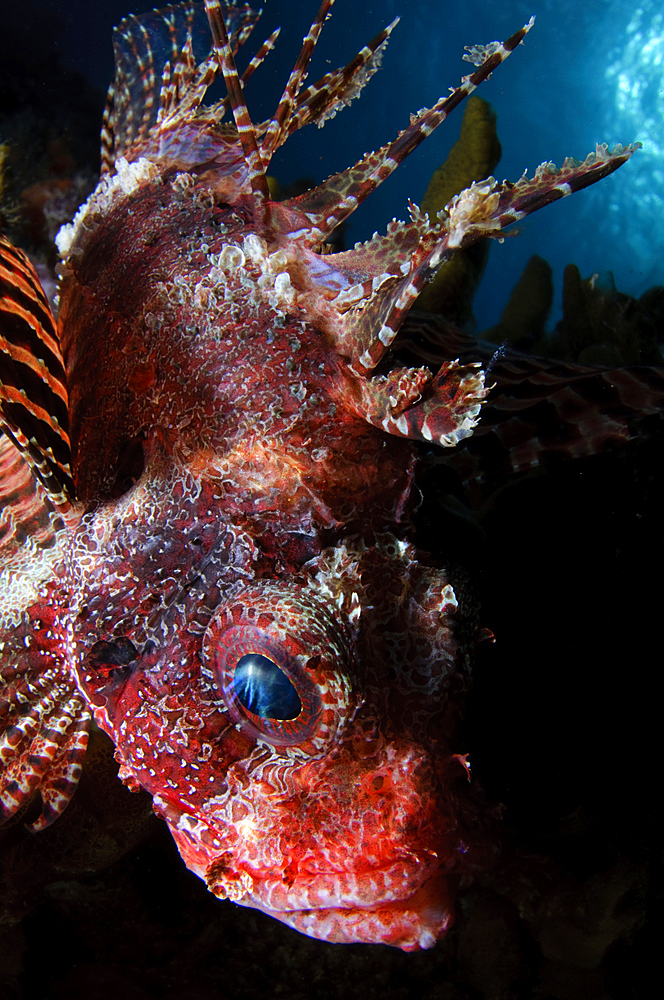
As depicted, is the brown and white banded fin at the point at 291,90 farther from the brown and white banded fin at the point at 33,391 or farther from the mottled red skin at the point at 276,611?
the brown and white banded fin at the point at 33,391

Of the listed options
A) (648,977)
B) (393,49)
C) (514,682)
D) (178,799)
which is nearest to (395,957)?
(648,977)

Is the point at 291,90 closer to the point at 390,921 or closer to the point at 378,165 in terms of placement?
the point at 378,165

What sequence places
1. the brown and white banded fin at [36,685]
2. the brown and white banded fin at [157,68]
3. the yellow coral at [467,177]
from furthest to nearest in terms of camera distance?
the yellow coral at [467,177] → the brown and white banded fin at [157,68] → the brown and white banded fin at [36,685]

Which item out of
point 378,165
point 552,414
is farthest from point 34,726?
point 378,165

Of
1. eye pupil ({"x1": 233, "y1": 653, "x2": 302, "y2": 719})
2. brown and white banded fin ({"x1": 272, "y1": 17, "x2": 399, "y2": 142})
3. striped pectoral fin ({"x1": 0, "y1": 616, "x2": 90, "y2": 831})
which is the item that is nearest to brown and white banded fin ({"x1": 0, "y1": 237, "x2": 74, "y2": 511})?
striped pectoral fin ({"x1": 0, "y1": 616, "x2": 90, "y2": 831})

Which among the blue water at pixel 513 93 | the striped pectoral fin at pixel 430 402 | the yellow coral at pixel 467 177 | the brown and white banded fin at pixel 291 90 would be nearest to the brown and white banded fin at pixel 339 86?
the brown and white banded fin at pixel 291 90
